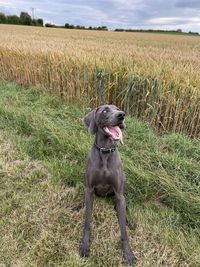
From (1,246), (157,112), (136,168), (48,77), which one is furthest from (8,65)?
(1,246)

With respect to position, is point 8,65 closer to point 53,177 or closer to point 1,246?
point 53,177

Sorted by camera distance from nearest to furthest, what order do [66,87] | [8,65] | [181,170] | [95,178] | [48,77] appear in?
[95,178]
[181,170]
[66,87]
[48,77]
[8,65]

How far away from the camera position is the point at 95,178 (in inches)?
109

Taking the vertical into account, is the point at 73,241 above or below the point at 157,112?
below

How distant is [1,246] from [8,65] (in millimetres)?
6758

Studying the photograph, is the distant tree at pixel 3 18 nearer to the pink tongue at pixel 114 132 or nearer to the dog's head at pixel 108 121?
the dog's head at pixel 108 121

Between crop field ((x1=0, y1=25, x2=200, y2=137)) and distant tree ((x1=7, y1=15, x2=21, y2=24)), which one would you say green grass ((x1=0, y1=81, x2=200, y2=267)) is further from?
distant tree ((x1=7, y1=15, x2=21, y2=24))

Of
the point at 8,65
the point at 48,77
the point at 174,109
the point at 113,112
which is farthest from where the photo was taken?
the point at 8,65

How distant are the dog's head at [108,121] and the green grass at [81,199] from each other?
1.03 metres

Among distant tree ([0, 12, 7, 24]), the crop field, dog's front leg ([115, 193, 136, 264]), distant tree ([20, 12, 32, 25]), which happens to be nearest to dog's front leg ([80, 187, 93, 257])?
dog's front leg ([115, 193, 136, 264])

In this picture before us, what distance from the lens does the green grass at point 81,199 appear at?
8.96ft

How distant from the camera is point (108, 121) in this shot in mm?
2564

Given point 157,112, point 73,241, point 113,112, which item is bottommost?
point 73,241

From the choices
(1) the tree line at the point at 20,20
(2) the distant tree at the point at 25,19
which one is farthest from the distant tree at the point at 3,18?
(2) the distant tree at the point at 25,19
